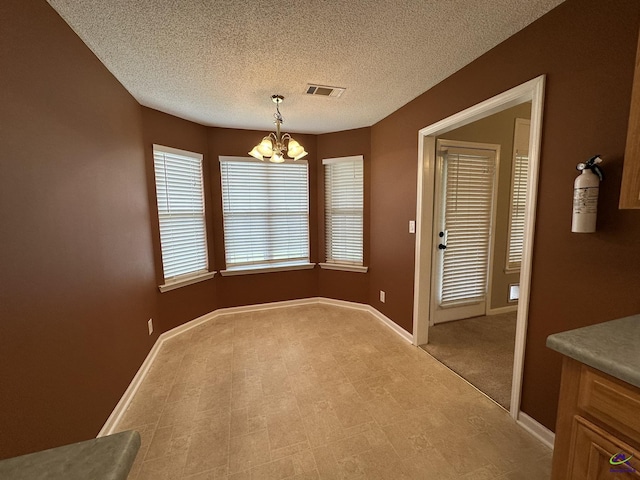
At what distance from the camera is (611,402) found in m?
0.82

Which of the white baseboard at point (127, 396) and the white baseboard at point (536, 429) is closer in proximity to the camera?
the white baseboard at point (536, 429)

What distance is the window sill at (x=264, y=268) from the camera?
141 inches

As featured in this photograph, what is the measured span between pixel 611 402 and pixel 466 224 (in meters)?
2.58

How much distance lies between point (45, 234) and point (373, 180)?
307cm

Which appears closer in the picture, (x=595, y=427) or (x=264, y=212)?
(x=595, y=427)

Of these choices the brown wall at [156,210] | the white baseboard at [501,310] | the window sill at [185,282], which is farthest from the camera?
the white baseboard at [501,310]

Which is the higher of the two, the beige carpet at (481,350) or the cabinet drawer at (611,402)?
the cabinet drawer at (611,402)

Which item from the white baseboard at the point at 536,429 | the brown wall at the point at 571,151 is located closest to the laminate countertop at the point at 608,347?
the brown wall at the point at 571,151

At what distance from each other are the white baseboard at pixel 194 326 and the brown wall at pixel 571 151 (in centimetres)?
149

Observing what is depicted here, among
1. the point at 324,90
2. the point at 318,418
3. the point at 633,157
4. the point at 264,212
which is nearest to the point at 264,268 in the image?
the point at 264,212

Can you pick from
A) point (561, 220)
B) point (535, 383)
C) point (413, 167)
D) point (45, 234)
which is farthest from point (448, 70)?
point (45, 234)

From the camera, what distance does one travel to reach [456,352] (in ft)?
8.55

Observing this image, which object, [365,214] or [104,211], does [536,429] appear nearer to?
[365,214]

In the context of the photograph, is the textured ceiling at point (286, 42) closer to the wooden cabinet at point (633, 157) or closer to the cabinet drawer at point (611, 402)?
the wooden cabinet at point (633, 157)
